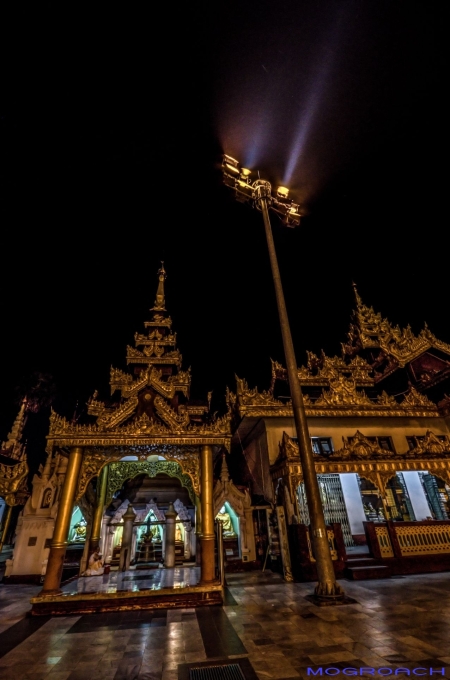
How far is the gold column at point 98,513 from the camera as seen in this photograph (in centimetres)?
1295

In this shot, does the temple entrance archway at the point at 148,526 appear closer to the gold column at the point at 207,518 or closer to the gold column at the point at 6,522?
the gold column at the point at 6,522

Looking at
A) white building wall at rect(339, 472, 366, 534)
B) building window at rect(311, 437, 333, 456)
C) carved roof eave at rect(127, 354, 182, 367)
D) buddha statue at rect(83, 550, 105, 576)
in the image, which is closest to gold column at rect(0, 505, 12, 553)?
buddha statue at rect(83, 550, 105, 576)

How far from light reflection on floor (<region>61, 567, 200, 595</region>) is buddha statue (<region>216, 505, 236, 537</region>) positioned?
4.34m

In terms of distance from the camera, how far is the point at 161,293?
19.6 metres

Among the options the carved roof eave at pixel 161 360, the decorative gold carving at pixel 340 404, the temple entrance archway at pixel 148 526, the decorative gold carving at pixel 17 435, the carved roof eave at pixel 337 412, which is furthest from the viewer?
the decorative gold carving at pixel 17 435

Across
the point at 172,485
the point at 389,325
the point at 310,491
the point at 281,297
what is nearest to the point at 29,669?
the point at 310,491

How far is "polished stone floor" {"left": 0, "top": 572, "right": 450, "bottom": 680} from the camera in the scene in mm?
4078

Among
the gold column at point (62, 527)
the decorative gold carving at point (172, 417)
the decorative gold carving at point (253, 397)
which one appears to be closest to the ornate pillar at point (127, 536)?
the gold column at point (62, 527)

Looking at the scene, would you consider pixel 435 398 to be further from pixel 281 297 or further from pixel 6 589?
pixel 6 589

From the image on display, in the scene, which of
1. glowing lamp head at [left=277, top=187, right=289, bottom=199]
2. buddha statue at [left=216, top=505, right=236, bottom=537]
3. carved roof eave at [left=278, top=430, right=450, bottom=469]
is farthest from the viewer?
buddha statue at [left=216, top=505, right=236, bottom=537]

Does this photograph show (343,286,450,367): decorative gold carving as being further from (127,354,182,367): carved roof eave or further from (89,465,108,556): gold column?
(89,465,108,556): gold column

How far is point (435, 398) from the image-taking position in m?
17.9

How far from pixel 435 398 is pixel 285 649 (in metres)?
17.5

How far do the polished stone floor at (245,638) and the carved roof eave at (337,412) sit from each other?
8.46m
